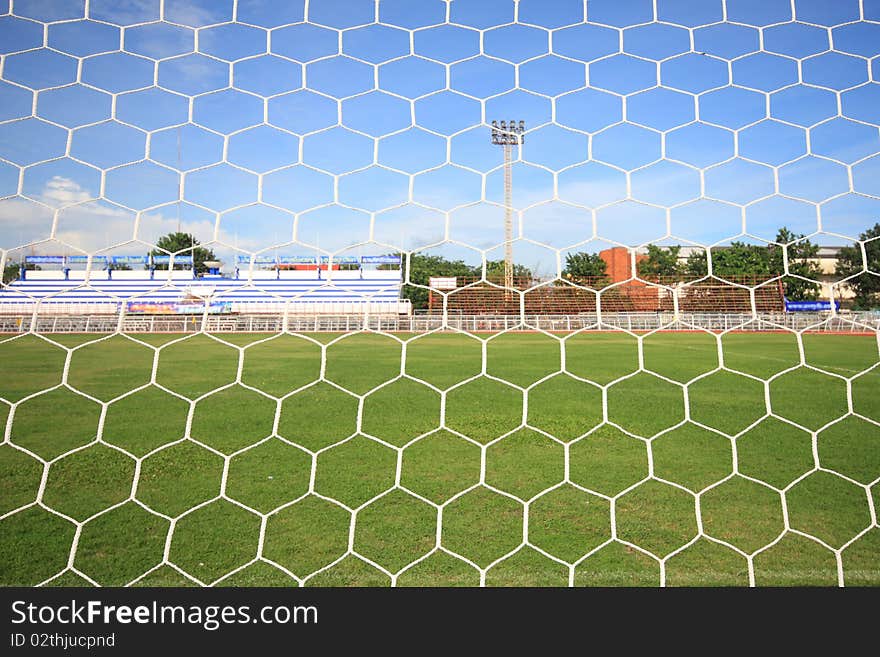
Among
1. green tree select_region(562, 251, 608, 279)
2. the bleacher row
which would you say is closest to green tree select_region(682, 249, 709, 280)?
green tree select_region(562, 251, 608, 279)

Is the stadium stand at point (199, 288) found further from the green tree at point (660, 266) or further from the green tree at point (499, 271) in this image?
the green tree at point (660, 266)

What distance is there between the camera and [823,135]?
138cm

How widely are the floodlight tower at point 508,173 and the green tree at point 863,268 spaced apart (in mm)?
838

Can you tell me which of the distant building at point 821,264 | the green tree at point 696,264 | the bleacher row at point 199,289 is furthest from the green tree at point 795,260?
the bleacher row at point 199,289

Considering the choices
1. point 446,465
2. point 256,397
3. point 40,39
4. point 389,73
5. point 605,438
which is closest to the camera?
point 40,39

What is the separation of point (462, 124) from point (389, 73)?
255mm

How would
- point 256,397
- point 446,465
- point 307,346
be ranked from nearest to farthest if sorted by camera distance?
1. point 446,465
2. point 256,397
3. point 307,346

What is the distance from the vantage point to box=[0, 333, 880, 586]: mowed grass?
1.09 m

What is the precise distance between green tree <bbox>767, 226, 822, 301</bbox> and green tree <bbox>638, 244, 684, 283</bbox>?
234mm

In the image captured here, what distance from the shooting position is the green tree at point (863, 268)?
133 cm

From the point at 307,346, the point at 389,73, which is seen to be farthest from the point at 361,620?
the point at 307,346

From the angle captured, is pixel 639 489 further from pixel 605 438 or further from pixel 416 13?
pixel 416 13

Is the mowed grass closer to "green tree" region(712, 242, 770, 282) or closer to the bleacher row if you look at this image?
the bleacher row

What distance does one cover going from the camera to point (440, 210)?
4.50ft
